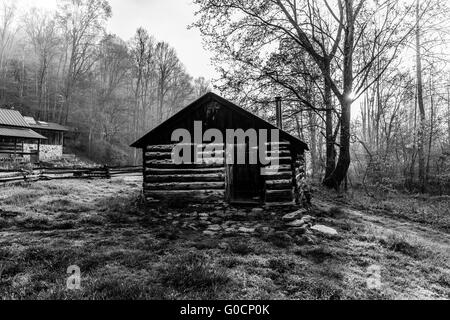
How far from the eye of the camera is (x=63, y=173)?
1641 cm

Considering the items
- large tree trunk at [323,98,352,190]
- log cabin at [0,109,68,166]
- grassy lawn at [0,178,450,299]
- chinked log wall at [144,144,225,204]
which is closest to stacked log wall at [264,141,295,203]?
grassy lawn at [0,178,450,299]

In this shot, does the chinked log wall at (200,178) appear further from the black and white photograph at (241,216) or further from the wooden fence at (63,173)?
the wooden fence at (63,173)

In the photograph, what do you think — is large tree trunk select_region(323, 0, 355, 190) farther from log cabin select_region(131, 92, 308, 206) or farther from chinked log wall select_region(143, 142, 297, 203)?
chinked log wall select_region(143, 142, 297, 203)

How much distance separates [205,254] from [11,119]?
90.4 ft

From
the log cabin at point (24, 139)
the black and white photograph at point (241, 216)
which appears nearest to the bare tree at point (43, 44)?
the log cabin at point (24, 139)

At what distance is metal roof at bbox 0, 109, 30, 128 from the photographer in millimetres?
23469

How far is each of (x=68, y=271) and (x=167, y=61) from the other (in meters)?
32.5

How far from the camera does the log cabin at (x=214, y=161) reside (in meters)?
8.88

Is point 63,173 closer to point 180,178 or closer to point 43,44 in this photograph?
point 180,178

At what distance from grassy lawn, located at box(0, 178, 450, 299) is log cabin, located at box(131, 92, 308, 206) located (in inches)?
26.4

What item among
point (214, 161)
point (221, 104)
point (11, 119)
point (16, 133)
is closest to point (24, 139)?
point (11, 119)
